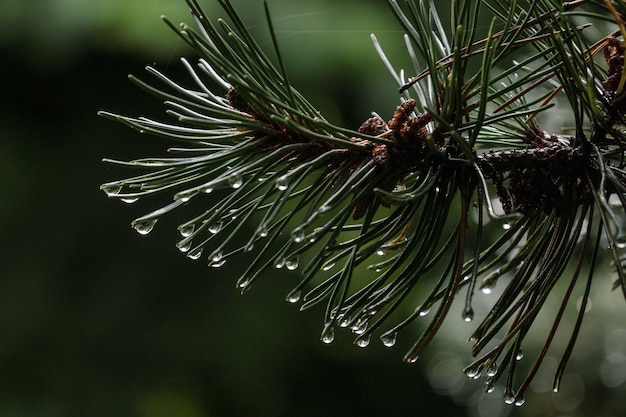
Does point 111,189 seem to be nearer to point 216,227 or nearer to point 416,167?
point 216,227

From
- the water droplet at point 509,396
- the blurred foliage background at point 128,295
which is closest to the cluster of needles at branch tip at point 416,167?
the water droplet at point 509,396

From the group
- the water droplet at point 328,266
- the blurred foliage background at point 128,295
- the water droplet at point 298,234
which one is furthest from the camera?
the blurred foliage background at point 128,295

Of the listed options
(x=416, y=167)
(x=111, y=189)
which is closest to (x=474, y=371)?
(x=416, y=167)

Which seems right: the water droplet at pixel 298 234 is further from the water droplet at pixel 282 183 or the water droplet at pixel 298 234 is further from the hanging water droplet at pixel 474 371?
the hanging water droplet at pixel 474 371

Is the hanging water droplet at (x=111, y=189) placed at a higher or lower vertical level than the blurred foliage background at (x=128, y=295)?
higher

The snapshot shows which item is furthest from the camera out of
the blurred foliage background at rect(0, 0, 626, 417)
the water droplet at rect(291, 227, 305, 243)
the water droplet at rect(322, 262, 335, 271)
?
the blurred foliage background at rect(0, 0, 626, 417)

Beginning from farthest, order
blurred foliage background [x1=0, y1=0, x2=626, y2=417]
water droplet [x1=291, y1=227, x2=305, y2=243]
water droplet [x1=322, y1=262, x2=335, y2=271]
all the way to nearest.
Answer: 1. blurred foliage background [x1=0, y1=0, x2=626, y2=417]
2. water droplet [x1=322, y1=262, x2=335, y2=271]
3. water droplet [x1=291, y1=227, x2=305, y2=243]

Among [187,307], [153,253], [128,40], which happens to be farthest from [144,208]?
[128,40]

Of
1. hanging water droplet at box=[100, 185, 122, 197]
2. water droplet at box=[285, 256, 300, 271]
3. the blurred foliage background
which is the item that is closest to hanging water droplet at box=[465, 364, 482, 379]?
water droplet at box=[285, 256, 300, 271]

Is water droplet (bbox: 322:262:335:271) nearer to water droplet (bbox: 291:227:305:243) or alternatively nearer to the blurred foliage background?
water droplet (bbox: 291:227:305:243)
